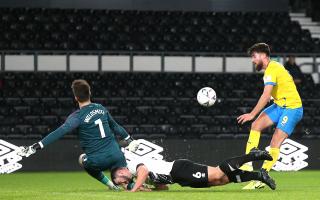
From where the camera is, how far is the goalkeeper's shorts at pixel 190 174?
31.4 feet

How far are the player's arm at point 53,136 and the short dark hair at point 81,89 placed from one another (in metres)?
0.22

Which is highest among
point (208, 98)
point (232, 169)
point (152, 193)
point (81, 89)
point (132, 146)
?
point (81, 89)

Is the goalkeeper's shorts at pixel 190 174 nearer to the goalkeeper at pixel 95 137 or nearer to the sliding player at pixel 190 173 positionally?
the sliding player at pixel 190 173

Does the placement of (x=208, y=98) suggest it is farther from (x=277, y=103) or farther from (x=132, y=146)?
(x=132, y=146)

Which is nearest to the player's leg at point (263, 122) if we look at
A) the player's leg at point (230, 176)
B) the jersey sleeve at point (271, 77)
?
the jersey sleeve at point (271, 77)

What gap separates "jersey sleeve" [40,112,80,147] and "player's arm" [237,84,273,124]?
1.97 metres

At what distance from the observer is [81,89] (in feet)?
31.6

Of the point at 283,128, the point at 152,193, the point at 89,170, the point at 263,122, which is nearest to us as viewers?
the point at 152,193

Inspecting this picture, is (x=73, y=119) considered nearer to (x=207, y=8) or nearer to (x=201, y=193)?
(x=201, y=193)

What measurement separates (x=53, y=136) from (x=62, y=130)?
0.44 ft

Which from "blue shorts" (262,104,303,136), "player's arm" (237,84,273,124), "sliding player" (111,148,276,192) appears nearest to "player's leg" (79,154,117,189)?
"sliding player" (111,148,276,192)

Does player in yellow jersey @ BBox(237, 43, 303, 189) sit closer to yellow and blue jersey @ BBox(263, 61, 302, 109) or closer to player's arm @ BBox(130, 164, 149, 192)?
yellow and blue jersey @ BBox(263, 61, 302, 109)

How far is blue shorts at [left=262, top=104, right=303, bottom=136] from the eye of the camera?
1094cm

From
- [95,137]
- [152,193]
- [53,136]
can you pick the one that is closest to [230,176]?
[152,193]
